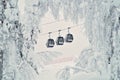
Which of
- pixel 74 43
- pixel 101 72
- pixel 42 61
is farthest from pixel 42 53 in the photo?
pixel 101 72

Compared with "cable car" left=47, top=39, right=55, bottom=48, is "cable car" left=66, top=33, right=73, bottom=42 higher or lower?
higher

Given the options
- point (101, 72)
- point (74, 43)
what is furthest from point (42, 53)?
point (101, 72)

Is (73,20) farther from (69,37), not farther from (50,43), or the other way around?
(50,43)

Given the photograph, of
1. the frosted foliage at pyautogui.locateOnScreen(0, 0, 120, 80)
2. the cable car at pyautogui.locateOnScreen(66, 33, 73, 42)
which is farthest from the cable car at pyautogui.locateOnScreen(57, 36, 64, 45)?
the frosted foliage at pyautogui.locateOnScreen(0, 0, 120, 80)

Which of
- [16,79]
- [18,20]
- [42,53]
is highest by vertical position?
[18,20]

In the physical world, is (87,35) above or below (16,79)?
above

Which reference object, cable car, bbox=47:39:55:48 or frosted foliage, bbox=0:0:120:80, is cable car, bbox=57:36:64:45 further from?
frosted foliage, bbox=0:0:120:80

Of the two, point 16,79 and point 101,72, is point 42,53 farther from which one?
point 101,72

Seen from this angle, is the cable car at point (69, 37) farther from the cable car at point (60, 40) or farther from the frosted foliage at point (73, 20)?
the frosted foliage at point (73, 20)
